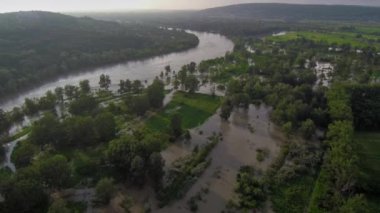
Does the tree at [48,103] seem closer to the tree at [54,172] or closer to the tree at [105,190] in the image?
the tree at [54,172]

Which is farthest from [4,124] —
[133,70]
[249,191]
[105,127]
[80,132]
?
[133,70]

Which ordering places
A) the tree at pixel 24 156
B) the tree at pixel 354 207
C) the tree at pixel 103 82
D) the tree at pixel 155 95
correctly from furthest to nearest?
the tree at pixel 103 82 < the tree at pixel 155 95 < the tree at pixel 24 156 < the tree at pixel 354 207

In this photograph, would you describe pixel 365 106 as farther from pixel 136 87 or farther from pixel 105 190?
→ pixel 105 190

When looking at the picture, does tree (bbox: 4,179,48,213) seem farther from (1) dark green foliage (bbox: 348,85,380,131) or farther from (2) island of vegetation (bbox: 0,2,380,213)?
(1) dark green foliage (bbox: 348,85,380,131)

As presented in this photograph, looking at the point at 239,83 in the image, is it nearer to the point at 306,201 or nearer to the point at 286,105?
the point at 286,105

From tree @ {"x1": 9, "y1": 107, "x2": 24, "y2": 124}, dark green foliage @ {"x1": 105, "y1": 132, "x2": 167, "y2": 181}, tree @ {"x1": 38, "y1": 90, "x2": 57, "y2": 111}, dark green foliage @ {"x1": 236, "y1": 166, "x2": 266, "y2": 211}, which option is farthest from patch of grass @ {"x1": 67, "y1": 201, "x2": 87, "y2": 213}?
tree @ {"x1": 38, "y1": 90, "x2": 57, "y2": 111}

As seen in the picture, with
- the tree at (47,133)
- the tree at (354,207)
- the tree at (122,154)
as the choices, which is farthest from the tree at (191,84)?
the tree at (354,207)

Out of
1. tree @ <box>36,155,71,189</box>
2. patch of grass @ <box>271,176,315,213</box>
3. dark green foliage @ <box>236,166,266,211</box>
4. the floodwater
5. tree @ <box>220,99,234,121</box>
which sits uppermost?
tree @ <box>36,155,71,189</box>
